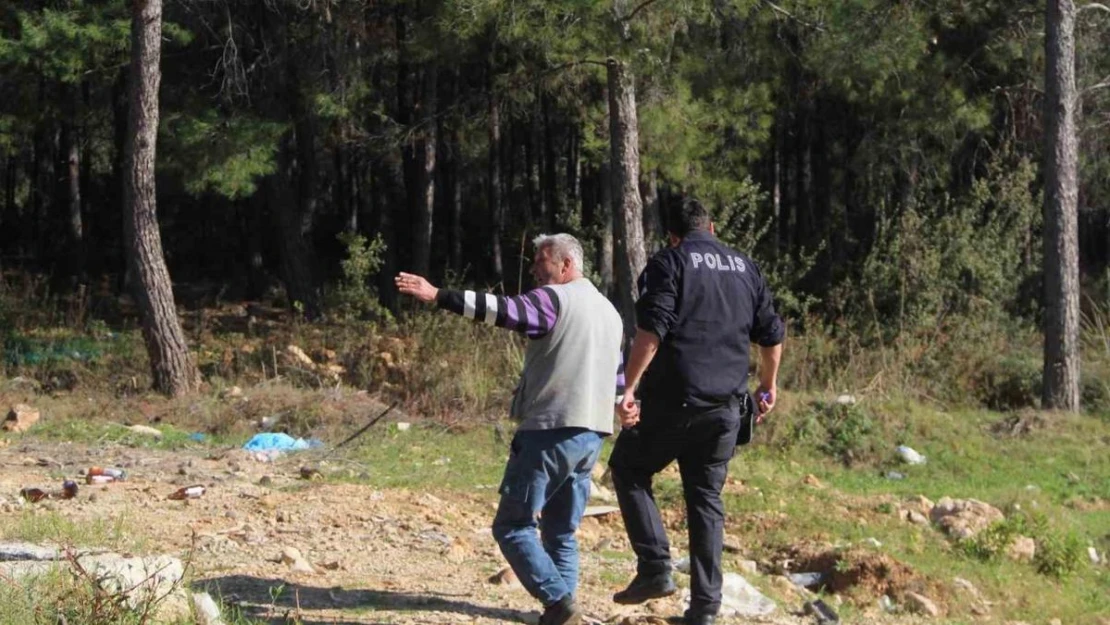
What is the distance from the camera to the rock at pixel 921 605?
775cm

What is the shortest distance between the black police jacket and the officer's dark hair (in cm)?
4

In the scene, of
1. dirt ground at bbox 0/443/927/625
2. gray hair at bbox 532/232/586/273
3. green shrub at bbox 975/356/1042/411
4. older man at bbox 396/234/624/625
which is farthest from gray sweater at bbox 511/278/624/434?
green shrub at bbox 975/356/1042/411

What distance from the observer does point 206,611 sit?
559 cm

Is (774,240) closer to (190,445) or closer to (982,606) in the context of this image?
(190,445)

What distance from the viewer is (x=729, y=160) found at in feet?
62.4

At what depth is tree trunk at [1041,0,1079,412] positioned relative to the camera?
48.2ft

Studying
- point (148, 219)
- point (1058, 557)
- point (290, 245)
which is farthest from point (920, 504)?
point (290, 245)

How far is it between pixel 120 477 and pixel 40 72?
34.0 ft

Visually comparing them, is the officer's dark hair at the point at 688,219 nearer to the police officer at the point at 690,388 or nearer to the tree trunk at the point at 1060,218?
the police officer at the point at 690,388

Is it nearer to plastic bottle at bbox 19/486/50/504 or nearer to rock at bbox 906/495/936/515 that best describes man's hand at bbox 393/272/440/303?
plastic bottle at bbox 19/486/50/504

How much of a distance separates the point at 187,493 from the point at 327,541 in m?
1.62

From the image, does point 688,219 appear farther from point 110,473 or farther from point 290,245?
point 290,245

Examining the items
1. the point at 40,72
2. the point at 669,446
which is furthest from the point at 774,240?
the point at 669,446

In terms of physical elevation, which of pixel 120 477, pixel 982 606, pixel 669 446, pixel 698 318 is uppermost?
pixel 698 318
